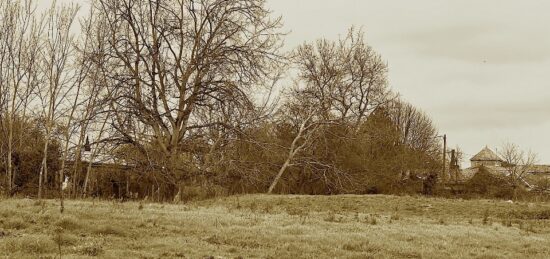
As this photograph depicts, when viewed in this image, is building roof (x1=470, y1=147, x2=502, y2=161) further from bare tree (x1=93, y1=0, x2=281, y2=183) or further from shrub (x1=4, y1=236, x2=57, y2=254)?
shrub (x1=4, y1=236, x2=57, y2=254)

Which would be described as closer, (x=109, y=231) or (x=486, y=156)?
(x=109, y=231)

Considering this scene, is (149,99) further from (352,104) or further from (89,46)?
(352,104)

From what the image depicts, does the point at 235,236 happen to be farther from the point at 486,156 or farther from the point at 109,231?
the point at 486,156

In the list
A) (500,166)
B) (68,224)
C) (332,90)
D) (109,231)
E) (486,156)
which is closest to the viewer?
(109,231)

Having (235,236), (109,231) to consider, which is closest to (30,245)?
(109,231)

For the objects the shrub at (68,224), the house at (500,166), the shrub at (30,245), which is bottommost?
the shrub at (30,245)

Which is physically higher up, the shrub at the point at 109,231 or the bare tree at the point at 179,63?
the bare tree at the point at 179,63

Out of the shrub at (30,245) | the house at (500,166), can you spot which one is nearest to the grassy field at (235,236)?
the shrub at (30,245)

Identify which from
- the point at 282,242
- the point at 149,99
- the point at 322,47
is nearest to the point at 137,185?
the point at 149,99

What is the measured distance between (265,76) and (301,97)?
24.4m

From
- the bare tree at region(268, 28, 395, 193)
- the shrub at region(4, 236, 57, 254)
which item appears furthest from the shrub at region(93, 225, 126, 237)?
the bare tree at region(268, 28, 395, 193)

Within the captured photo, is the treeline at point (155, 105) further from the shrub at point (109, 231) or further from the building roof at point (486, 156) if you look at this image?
the building roof at point (486, 156)

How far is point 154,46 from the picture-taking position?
78.8ft

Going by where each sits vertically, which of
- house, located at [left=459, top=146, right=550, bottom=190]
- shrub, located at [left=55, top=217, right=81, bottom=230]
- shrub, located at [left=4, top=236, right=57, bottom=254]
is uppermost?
house, located at [left=459, top=146, right=550, bottom=190]
